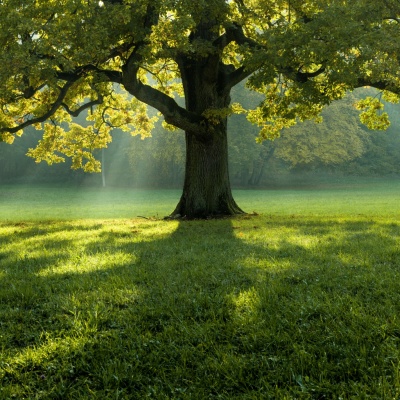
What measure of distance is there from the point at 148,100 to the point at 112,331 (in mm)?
12161

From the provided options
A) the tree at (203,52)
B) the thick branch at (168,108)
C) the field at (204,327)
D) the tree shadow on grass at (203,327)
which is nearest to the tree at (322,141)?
the tree at (203,52)

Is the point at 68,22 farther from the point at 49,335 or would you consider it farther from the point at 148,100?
the point at 49,335

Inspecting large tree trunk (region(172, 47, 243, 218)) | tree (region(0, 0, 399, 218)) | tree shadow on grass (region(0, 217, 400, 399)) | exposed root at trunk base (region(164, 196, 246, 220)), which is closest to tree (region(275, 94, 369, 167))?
tree (region(0, 0, 399, 218))

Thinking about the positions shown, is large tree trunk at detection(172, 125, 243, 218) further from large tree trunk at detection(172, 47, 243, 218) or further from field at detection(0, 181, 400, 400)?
field at detection(0, 181, 400, 400)

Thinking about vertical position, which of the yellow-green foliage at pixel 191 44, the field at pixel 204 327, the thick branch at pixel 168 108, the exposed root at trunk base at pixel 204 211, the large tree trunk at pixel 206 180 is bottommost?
the field at pixel 204 327

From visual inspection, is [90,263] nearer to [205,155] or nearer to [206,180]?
[206,180]

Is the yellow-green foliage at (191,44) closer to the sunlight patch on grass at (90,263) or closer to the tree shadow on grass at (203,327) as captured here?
the sunlight patch on grass at (90,263)

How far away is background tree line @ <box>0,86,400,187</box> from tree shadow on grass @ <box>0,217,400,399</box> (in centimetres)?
4443

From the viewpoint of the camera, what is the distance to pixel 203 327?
4234 mm

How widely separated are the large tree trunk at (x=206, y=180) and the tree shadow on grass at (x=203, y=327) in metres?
9.48

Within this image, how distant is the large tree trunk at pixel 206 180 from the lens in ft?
55.0


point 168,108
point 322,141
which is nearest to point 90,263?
point 168,108

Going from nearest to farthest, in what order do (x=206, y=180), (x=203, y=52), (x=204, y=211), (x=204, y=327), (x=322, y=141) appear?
(x=204, y=327), (x=203, y=52), (x=204, y=211), (x=206, y=180), (x=322, y=141)

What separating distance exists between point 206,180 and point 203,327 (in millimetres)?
12730
